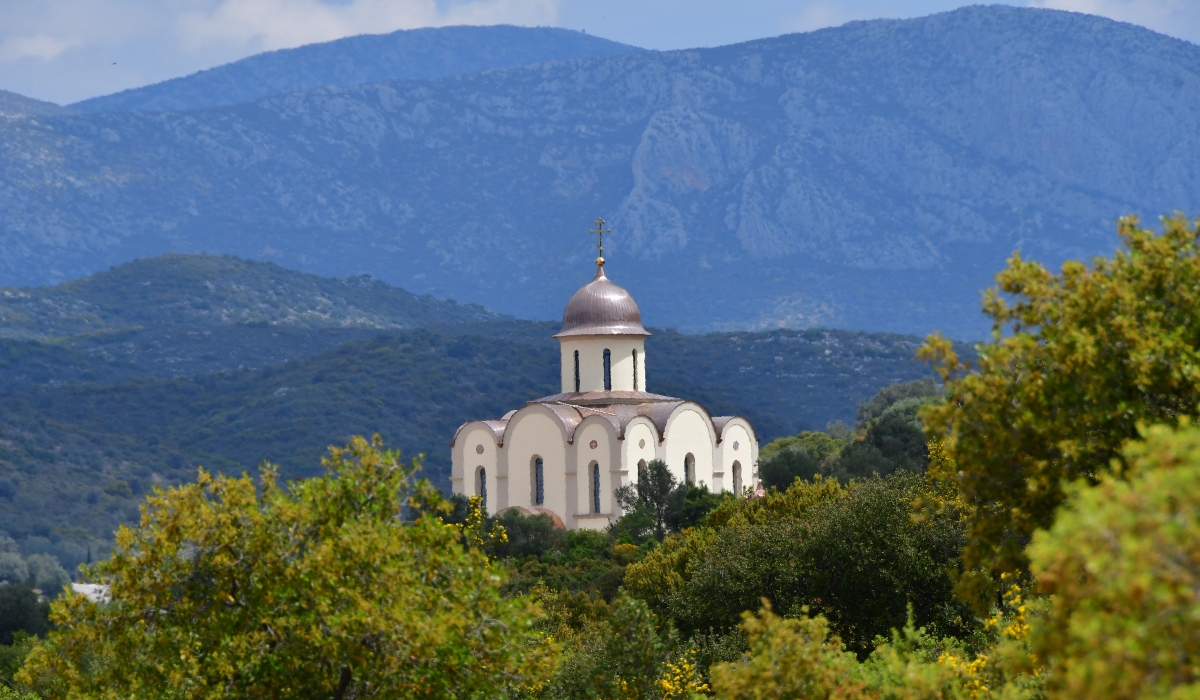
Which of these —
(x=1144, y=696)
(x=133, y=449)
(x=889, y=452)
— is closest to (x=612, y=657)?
(x=1144, y=696)

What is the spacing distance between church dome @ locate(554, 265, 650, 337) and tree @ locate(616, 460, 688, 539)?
4587 millimetres

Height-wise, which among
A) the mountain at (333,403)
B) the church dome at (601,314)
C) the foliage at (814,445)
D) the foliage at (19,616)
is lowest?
the foliage at (19,616)

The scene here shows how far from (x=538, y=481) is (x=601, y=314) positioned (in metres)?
5.72

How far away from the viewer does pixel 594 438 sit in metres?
56.8

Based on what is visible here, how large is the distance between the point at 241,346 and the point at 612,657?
162472mm

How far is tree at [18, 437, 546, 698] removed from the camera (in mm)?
14664

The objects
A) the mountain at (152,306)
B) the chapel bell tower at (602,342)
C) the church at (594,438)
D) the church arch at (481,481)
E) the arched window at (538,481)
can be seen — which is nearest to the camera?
the church at (594,438)

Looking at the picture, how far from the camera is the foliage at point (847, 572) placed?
30719 millimetres

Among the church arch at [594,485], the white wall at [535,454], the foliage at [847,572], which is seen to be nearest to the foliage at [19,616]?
the white wall at [535,454]

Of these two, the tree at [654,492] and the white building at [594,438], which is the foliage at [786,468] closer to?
the white building at [594,438]

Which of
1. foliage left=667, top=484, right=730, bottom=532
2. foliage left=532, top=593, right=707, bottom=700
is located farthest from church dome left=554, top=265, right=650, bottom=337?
foliage left=532, top=593, right=707, bottom=700

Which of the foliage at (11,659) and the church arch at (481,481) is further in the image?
the church arch at (481,481)

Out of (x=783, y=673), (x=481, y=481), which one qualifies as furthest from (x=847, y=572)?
(x=481, y=481)

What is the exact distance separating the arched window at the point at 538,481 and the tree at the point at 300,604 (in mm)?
41826
